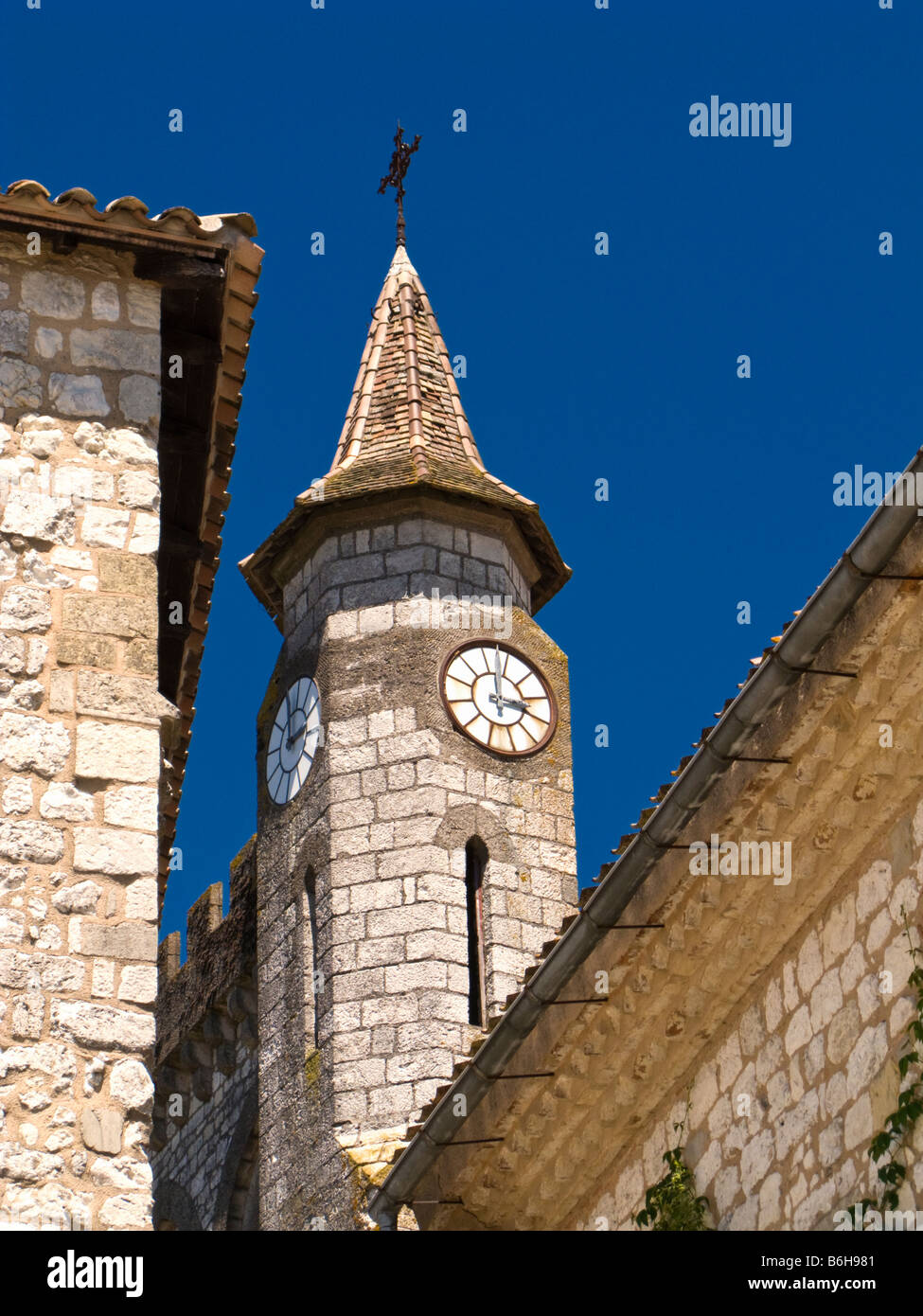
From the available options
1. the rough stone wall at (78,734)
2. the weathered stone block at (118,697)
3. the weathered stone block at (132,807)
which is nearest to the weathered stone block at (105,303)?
the rough stone wall at (78,734)

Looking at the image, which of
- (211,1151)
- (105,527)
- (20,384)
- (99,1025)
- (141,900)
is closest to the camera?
(99,1025)

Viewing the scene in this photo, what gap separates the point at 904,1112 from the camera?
7211mm

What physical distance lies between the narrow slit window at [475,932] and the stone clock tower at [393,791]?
0.01 metres

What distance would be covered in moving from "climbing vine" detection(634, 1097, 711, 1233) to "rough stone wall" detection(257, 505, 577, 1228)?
490 cm

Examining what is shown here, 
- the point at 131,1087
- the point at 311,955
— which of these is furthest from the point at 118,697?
the point at 311,955

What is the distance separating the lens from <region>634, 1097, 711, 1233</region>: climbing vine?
8672 millimetres

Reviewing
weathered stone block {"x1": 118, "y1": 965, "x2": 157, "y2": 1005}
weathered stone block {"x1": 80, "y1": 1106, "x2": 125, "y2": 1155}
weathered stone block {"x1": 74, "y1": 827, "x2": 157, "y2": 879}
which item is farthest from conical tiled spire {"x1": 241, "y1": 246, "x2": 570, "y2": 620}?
weathered stone block {"x1": 80, "y1": 1106, "x2": 125, "y2": 1155}

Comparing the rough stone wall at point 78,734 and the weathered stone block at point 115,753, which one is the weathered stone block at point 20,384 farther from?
the weathered stone block at point 115,753

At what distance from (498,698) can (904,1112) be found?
8.82 meters

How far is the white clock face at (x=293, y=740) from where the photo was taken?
52.6 feet

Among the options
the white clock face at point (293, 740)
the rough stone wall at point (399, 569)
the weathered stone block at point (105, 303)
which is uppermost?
the rough stone wall at point (399, 569)

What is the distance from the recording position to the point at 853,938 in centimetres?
774

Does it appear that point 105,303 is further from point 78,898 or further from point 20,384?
point 78,898
